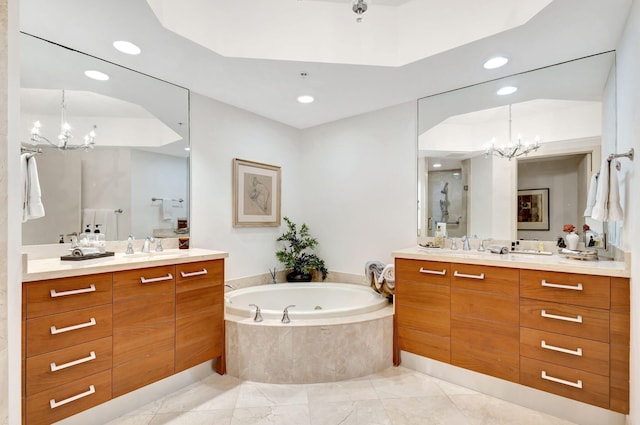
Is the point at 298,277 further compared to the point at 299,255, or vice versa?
the point at 299,255

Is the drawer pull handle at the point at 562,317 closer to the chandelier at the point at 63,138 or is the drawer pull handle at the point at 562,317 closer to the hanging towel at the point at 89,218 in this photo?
the hanging towel at the point at 89,218

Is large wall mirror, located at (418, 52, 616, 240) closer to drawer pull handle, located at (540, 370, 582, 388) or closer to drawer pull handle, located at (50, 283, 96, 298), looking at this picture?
drawer pull handle, located at (540, 370, 582, 388)

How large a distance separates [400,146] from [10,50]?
279 centimetres

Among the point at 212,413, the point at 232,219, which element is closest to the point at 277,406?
the point at 212,413

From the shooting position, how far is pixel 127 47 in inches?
80.3

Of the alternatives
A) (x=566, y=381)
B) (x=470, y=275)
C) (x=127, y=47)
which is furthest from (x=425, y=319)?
(x=127, y=47)

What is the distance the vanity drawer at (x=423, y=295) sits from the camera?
226cm

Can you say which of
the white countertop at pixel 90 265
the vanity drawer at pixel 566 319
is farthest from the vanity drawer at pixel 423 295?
the white countertop at pixel 90 265

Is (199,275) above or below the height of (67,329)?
above

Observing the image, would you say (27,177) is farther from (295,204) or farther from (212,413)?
(295,204)

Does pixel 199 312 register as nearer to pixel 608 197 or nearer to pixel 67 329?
pixel 67 329

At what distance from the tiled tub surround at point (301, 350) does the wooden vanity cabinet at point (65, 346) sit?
2.75ft

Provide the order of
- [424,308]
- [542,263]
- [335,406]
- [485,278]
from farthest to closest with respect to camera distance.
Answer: [424,308]
[485,278]
[335,406]
[542,263]

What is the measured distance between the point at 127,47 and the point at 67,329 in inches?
69.0
